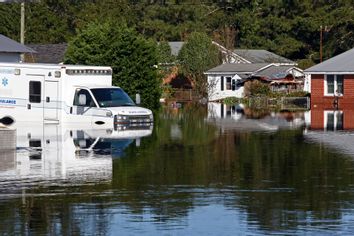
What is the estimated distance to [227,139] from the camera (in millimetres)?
31734

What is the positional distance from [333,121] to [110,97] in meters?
10.8

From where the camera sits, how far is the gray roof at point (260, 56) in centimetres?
8712

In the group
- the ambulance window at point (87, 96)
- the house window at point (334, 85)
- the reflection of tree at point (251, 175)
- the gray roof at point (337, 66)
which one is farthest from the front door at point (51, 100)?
the house window at point (334, 85)

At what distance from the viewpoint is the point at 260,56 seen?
90375 millimetres

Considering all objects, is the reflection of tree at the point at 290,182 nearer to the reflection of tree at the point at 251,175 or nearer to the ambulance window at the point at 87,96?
the reflection of tree at the point at 251,175

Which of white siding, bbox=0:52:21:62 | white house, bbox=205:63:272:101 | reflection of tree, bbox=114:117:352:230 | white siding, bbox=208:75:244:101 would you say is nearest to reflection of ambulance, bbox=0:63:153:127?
reflection of tree, bbox=114:117:352:230

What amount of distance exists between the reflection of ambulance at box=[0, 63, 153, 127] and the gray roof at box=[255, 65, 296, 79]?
3653 cm

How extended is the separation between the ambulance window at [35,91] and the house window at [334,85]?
28.8m

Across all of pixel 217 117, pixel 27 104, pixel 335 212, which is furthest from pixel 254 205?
pixel 217 117

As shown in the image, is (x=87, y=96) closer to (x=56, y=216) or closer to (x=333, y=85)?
(x=56, y=216)

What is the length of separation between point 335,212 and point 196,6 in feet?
318

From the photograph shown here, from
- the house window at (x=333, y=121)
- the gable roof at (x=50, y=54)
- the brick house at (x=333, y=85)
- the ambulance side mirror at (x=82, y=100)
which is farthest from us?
the gable roof at (x=50, y=54)

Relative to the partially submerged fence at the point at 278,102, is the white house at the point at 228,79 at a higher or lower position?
higher

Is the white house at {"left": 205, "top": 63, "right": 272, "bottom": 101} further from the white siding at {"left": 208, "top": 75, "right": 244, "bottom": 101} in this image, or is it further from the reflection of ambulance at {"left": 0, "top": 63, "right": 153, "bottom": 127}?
the reflection of ambulance at {"left": 0, "top": 63, "right": 153, "bottom": 127}
